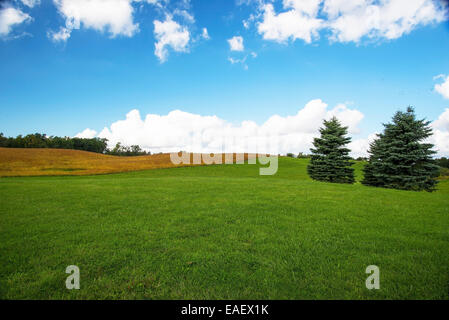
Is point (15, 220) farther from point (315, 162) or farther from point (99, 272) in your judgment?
point (315, 162)

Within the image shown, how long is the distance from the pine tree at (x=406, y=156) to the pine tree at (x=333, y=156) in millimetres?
4022

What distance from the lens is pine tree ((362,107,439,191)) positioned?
64.4 ft

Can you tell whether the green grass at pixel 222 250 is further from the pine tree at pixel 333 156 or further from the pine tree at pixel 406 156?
the pine tree at pixel 333 156

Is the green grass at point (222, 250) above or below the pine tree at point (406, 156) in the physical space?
below

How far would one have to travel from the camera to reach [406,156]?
1986 cm

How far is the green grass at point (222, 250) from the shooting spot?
3.37 metres

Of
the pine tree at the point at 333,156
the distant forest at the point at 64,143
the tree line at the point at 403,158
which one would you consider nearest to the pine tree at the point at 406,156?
the tree line at the point at 403,158

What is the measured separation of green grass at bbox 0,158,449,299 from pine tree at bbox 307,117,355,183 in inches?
713

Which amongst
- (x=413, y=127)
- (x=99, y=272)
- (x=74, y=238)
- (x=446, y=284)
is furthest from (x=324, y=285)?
(x=413, y=127)

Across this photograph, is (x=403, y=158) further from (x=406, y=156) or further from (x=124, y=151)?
(x=124, y=151)

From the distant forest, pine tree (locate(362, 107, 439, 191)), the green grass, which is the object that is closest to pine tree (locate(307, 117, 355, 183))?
pine tree (locate(362, 107, 439, 191))

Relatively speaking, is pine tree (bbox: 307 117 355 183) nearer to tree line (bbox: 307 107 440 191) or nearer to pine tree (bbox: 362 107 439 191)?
tree line (bbox: 307 107 440 191)

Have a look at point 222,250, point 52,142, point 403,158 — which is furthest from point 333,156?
point 52,142
